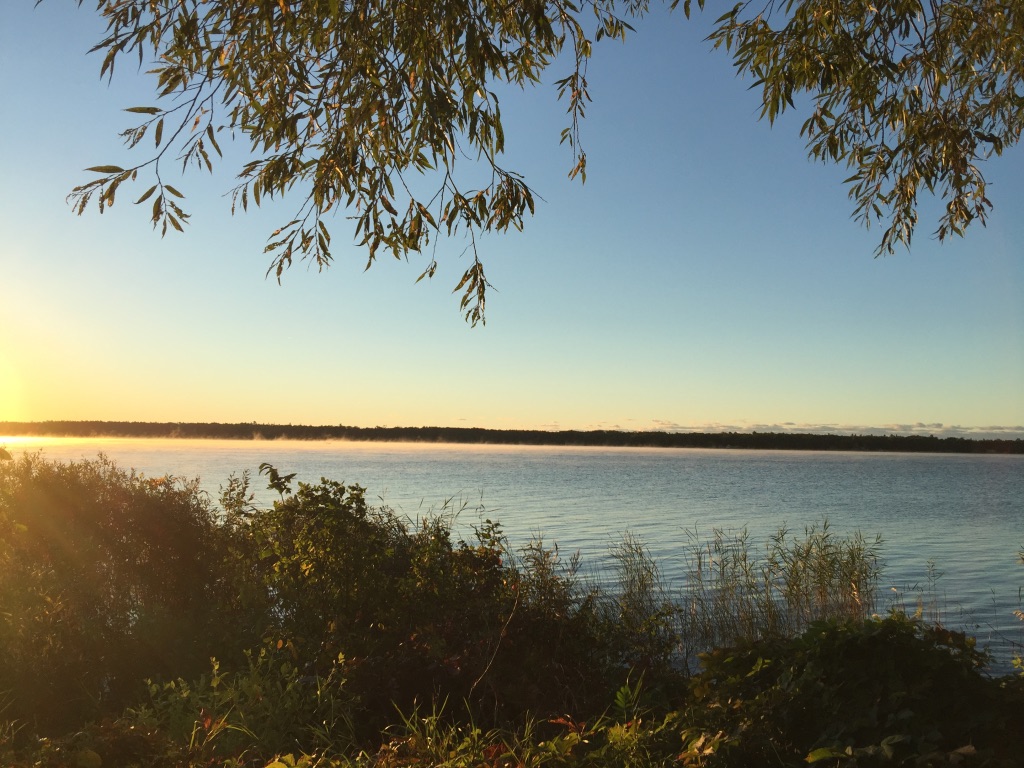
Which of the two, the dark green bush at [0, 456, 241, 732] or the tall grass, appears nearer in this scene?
the dark green bush at [0, 456, 241, 732]

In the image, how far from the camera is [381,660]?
21.1 ft

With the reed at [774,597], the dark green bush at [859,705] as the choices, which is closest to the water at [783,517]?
the reed at [774,597]

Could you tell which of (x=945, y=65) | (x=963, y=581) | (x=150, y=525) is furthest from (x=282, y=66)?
(x=963, y=581)

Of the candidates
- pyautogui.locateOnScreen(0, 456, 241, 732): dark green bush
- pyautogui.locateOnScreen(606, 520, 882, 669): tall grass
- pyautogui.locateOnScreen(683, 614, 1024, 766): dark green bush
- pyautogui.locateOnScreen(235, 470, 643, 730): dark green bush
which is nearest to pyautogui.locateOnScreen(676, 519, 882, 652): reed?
pyautogui.locateOnScreen(606, 520, 882, 669): tall grass

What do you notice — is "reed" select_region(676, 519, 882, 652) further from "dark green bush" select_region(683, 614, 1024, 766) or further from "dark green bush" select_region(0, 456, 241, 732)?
"dark green bush" select_region(0, 456, 241, 732)

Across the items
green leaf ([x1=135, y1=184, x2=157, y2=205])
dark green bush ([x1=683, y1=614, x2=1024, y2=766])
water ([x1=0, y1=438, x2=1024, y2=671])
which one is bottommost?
water ([x1=0, y1=438, x2=1024, y2=671])

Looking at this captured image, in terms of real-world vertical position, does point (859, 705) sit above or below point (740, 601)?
above

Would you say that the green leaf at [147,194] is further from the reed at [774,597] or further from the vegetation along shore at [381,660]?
the reed at [774,597]

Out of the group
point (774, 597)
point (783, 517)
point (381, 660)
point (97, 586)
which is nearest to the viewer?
point (381, 660)

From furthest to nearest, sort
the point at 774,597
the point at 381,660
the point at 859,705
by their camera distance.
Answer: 1. the point at 774,597
2. the point at 381,660
3. the point at 859,705

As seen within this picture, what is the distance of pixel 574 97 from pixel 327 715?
5.51 metres

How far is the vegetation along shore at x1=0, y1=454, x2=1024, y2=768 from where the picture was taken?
4.14 meters

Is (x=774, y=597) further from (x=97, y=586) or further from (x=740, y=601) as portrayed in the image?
(x=97, y=586)

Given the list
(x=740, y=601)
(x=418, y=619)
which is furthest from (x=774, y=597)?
(x=418, y=619)
